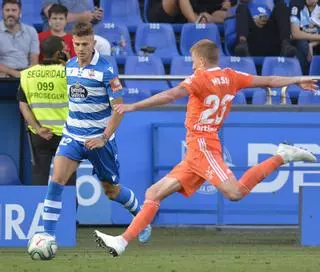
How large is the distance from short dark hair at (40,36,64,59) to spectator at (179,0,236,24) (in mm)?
4621

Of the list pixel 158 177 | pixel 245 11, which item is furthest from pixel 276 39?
pixel 158 177

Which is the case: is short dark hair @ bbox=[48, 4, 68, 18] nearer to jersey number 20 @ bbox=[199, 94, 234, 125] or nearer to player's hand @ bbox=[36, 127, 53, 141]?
player's hand @ bbox=[36, 127, 53, 141]

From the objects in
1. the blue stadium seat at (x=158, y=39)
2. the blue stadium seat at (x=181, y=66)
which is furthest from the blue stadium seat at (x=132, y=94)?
the blue stadium seat at (x=158, y=39)

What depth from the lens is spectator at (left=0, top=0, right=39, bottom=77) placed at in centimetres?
1449

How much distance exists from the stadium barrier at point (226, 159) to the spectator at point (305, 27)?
2.77 m

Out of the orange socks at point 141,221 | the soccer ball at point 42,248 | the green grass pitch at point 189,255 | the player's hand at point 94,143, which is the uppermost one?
the player's hand at point 94,143

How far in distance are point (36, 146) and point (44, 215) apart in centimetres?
253

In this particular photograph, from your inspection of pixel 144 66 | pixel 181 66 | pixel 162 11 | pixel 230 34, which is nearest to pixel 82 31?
pixel 144 66

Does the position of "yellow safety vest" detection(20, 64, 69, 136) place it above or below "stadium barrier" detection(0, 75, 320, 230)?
above

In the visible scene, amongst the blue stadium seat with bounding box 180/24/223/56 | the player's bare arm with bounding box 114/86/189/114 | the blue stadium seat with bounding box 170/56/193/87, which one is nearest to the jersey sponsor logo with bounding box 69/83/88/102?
the player's bare arm with bounding box 114/86/189/114

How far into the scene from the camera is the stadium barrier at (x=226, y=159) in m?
14.1

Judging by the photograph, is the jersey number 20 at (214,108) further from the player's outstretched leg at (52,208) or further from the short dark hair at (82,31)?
the player's outstretched leg at (52,208)

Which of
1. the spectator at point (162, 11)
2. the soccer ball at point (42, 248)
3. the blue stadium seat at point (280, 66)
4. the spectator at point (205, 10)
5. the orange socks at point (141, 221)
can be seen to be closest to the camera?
the orange socks at point (141, 221)

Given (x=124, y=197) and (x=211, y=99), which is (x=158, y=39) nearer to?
(x=124, y=197)
